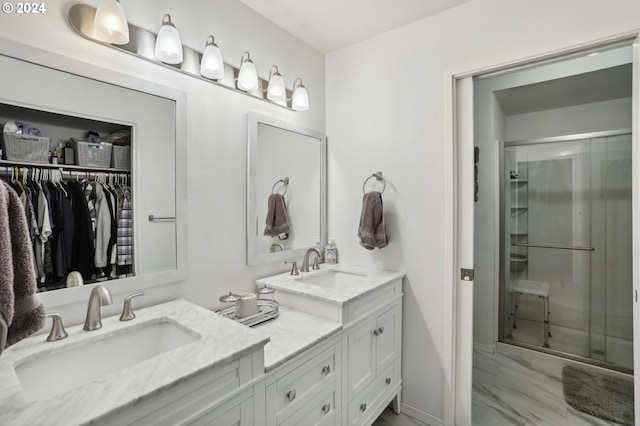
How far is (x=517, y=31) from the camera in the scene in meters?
1.65

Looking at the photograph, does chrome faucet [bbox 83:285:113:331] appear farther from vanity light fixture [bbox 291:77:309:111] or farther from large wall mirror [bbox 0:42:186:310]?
vanity light fixture [bbox 291:77:309:111]

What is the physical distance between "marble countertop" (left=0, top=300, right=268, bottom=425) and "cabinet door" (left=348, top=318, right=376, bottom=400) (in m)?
0.47

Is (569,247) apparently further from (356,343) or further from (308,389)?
(308,389)

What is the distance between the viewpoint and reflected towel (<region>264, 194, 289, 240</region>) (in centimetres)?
194

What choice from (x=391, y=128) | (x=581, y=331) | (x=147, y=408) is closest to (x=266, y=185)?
(x=391, y=128)

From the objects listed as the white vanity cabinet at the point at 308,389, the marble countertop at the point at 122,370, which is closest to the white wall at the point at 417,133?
the white vanity cabinet at the point at 308,389

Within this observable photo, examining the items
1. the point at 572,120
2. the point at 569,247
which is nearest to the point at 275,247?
the point at 569,247

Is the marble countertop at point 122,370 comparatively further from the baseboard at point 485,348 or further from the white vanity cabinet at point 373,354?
the baseboard at point 485,348

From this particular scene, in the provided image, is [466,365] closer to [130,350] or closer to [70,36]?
[130,350]

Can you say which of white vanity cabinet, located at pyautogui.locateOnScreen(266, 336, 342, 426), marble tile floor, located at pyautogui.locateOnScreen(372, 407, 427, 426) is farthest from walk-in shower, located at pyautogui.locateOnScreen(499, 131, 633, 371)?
white vanity cabinet, located at pyautogui.locateOnScreen(266, 336, 342, 426)

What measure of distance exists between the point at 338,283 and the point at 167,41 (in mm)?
1554

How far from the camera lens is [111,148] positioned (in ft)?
4.23

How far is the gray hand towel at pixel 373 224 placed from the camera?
2.01m

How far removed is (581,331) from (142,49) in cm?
377
